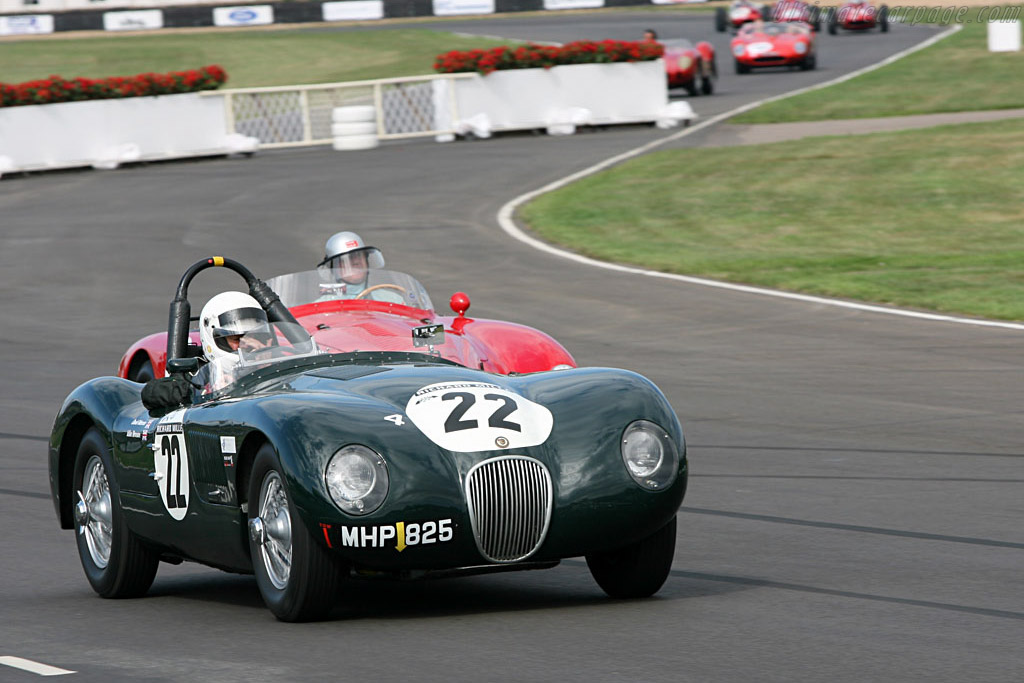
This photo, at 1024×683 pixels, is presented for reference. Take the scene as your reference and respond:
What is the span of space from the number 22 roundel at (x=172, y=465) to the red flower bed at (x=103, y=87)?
79.6ft

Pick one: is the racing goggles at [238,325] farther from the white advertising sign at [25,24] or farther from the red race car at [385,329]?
Answer: the white advertising sign at [25,24]

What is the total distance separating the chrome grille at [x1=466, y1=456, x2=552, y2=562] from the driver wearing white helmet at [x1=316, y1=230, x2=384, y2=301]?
4814 millimetres

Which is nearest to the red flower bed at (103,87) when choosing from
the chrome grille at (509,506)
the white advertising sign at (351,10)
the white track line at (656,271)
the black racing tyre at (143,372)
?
the white track line at (656,271)

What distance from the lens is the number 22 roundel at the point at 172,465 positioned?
698 cm

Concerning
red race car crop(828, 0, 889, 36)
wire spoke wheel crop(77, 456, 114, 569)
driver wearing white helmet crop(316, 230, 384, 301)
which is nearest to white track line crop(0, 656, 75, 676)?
wire spoke wheel crop(77, 456, 114, 569)

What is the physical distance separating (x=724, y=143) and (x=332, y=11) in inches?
1825

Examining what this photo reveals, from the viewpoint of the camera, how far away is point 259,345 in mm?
7543

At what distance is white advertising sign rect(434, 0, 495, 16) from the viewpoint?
74.0m

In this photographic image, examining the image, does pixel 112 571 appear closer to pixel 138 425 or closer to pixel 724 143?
pixel 138 425

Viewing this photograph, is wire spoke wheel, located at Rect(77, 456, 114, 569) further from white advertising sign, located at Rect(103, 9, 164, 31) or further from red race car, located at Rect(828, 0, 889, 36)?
white advertising sign, located at Rect(103, 9, 164, 31)

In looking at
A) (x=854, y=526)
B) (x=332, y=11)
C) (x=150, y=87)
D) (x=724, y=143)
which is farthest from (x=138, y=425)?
(x=332, y=11)

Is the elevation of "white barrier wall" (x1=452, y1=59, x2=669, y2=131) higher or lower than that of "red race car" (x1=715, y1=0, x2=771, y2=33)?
lower

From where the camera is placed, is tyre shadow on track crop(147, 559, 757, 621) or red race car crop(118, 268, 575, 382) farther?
red race car crop(118, 268, 575, 382)

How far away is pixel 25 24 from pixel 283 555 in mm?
69167
